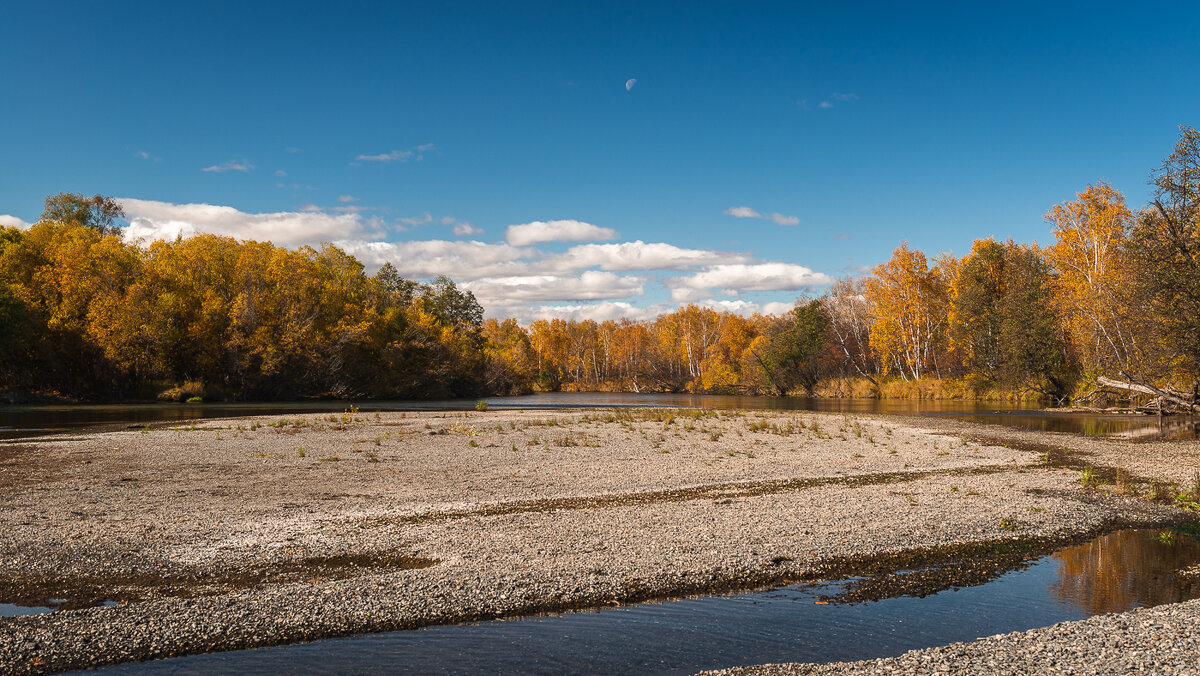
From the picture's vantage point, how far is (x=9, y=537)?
37.7ft

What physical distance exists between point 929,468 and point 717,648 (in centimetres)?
1481

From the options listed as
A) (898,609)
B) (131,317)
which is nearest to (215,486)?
(898,609)

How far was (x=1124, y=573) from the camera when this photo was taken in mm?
10273

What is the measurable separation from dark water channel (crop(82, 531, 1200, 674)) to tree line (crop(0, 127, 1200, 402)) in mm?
29592

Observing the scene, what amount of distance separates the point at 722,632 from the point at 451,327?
8259 centimetres

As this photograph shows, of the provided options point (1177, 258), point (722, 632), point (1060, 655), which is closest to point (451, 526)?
point (722, 632)

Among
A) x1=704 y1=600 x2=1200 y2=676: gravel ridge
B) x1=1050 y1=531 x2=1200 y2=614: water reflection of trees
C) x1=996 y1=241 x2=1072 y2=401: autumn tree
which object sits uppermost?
x1=996 y1=241 x2=1072 y2=401: autumn tree

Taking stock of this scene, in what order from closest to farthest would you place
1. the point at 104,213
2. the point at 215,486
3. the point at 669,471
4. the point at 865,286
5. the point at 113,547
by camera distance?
the point at 113,547 → the point at 215,486 → the point at 669,471 → the point at 865,286 → the point at 104,213

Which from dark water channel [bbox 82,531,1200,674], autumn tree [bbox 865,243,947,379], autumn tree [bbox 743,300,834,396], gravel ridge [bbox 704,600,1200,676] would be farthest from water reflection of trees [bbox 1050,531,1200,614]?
autumn tree [bbox 743,300,834,396]

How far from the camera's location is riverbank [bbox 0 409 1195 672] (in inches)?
337

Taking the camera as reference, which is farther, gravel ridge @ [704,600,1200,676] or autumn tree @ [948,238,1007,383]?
autumn tree @ [948,238,1007,383]

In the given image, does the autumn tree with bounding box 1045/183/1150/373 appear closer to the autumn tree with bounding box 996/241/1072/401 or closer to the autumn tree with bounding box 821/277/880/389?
the autumn tree with bounding box 996/241/1072/401

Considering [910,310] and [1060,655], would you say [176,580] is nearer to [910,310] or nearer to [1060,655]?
[1060,655]

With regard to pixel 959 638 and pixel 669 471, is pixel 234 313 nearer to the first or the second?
pixel 669 471
